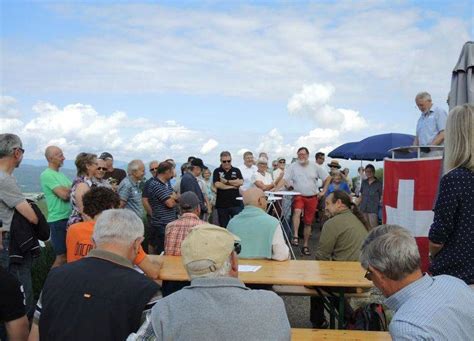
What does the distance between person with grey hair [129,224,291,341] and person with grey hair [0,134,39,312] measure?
2.61m

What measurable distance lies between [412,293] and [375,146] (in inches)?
440

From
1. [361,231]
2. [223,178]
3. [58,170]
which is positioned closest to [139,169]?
[58,170]

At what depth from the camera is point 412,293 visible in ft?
6.31

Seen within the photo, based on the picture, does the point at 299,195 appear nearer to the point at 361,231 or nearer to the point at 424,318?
the point at 361,231

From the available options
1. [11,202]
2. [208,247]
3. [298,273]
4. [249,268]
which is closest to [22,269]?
[11,202]

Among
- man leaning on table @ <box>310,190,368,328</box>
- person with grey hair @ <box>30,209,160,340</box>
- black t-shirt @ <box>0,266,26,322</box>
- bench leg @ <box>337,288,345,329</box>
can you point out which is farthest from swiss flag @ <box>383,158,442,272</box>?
black t-shirt @ <box>0,266,26,322</box>

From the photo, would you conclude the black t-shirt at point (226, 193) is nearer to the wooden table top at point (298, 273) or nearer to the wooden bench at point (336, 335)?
the wooden table top at point (298, 273)

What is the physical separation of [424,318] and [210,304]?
754mm

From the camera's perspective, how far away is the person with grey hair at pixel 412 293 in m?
1.74

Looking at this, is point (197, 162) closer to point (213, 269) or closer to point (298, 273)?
point (298, 273)

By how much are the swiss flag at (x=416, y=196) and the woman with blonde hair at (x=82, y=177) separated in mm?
2972

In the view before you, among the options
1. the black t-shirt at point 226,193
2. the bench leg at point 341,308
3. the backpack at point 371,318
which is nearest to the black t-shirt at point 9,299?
the bench leg at point 341,308

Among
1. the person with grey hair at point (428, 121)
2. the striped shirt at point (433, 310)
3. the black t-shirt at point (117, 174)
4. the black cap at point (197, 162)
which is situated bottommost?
the black t-shirt at point (117, 174)

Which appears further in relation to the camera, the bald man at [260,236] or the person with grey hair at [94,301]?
the bald man at [260,236]
